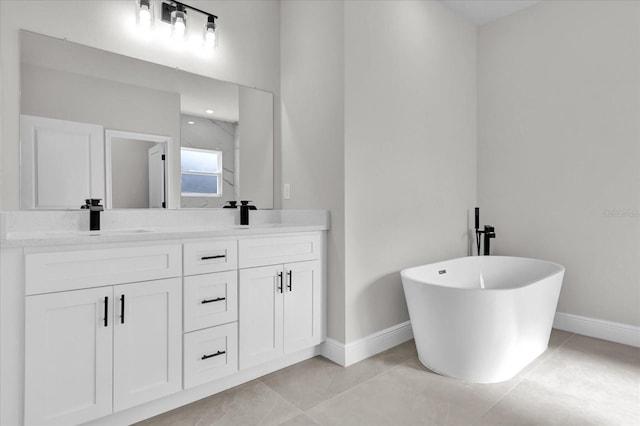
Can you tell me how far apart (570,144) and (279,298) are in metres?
2.62

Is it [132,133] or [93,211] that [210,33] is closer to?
[132,133]

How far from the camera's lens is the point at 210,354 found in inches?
73.8

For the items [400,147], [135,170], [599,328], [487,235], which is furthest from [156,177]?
[599,328]

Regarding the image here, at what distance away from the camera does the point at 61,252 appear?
4.75 feet

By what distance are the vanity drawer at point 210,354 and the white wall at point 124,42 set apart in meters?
1.08

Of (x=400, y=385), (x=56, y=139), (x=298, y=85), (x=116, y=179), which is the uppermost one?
(x=298, y=85)

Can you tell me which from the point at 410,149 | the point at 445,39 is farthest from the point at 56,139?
the point at 445,39

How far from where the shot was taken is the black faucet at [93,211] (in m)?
1.89

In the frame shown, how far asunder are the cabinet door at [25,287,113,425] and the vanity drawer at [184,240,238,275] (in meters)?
0.37

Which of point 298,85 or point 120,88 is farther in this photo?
Result: point 298,85

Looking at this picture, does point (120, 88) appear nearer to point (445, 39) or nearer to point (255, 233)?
point (255, 233)

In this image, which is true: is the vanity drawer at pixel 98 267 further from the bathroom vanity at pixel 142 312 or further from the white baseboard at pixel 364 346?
the white baseboard at pixel 364 346

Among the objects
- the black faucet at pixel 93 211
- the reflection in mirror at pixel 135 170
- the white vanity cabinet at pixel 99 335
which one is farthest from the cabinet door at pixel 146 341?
the reflection in mirror at pixel 135 170

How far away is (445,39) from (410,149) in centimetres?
114
